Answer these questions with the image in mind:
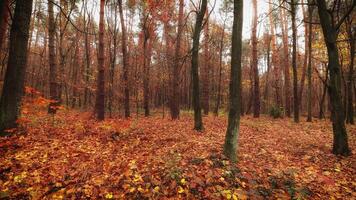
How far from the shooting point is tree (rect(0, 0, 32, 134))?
5.61 metres

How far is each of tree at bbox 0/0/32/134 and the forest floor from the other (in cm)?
53

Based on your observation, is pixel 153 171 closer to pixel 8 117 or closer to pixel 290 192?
pixel 290 192

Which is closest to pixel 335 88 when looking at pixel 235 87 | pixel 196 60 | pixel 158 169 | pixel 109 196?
pixel 235 87

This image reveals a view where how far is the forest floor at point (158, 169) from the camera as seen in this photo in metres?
3.90

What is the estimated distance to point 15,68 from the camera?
5766 mm

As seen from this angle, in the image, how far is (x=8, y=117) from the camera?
5.64 m

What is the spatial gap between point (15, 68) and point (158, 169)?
5.20m

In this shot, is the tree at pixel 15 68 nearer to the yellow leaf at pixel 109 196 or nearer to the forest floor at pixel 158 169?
the forest floor at pixel 158 169

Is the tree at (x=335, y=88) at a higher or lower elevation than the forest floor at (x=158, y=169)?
higher

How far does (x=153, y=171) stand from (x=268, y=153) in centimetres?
384

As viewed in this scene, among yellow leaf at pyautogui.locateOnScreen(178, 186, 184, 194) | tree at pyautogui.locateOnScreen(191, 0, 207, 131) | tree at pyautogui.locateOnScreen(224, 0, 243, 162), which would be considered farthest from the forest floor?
tree at pyautogui.locateOnScreen(191, 0, 207, 131)

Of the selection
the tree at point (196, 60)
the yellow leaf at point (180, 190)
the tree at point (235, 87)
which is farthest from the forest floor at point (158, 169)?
the tree at point (196, 60)

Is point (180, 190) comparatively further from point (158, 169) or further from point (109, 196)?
point (109, 196)

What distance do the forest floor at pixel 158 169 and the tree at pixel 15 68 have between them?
529 millimetres
